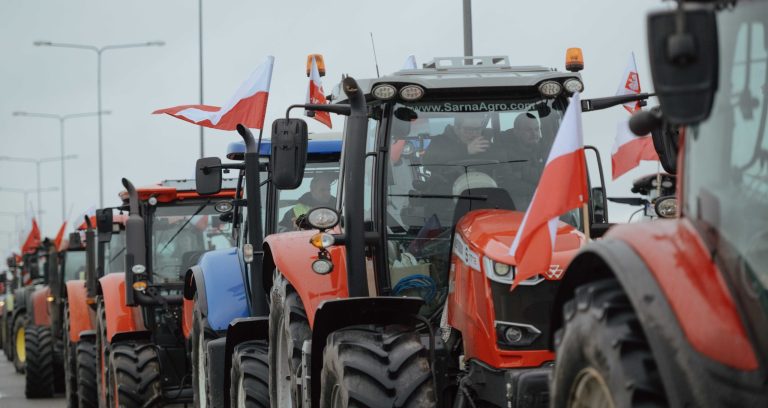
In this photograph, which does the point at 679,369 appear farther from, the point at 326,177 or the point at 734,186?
the point at 326,177

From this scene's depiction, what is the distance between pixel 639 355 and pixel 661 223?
585mm

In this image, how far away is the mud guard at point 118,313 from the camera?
14.6m

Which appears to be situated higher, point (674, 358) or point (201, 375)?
point (674, 358)

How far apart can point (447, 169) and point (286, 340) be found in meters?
1.92

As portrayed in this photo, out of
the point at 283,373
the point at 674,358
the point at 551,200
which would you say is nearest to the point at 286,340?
the point at 283,373

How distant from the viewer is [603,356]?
4215 millimetres

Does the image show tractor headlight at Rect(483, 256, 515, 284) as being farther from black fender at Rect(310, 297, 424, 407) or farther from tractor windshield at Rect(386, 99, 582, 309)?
tractor windshield at Rect(386, 99, 582, 309)

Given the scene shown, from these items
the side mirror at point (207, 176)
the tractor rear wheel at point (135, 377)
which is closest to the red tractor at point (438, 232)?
the side mirror at point (207, 176)

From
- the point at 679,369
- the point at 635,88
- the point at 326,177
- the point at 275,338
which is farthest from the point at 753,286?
the point at 635,88

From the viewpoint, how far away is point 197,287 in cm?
1209

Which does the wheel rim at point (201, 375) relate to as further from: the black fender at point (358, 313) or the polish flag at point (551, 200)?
the polish flag at point (551, 200)

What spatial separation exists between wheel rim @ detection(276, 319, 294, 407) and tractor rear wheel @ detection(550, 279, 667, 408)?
192 inches

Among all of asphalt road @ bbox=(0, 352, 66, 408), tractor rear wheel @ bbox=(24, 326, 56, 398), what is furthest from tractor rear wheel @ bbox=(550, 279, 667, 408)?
tractor rear wheel @ bbox=(24, 326, 56, 398)

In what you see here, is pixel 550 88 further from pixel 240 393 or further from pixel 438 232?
pixel 240 393
